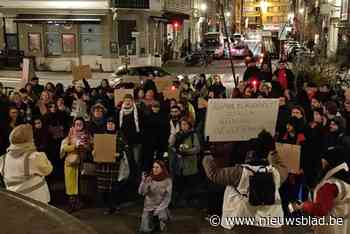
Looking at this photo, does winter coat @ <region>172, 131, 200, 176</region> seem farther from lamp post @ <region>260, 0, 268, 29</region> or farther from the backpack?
lamp post @ <region>260, 0, 268, 29</region>

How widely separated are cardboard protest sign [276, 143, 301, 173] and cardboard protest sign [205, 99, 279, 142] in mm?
732

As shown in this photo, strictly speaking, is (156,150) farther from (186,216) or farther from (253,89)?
(253,89)

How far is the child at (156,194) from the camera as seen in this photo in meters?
6.95

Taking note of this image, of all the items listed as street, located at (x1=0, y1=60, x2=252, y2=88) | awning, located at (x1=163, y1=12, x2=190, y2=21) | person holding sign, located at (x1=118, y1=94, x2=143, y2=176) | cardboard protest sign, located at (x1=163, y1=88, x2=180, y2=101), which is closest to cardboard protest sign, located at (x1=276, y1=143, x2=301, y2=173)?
person holding sign, located at (x1=118, y1=94, x2=143, y2=176)

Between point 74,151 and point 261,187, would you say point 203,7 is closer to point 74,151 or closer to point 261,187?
point 74,151

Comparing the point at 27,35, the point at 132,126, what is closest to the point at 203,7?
the point at 27,35

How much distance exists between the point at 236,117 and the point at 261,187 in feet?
8.30

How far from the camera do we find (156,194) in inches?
276

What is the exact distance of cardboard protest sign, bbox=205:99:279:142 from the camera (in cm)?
744

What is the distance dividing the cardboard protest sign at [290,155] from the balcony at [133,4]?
1169 inches

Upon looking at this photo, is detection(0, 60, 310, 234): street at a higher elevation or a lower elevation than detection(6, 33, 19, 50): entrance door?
lower

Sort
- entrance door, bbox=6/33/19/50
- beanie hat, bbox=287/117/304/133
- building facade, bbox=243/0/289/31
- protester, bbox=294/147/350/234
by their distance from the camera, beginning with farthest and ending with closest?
building facade, bbox=243/0/289/31 < entrance door, bbox=6/33/19/50 < beanie hat, bbox=287/117/304/133 < protester, bbox=294/147/350/234

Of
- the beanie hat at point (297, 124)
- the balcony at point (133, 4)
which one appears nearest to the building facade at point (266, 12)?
the balcony at point (133, 4)

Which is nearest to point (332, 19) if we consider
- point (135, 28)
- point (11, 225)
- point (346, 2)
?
point (346, 2)
